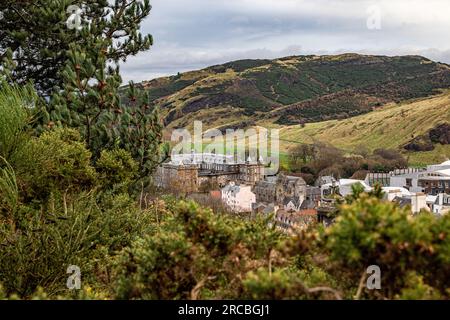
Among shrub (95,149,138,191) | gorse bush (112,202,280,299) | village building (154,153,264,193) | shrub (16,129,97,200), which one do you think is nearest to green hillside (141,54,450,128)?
village building (154,153,264,193)

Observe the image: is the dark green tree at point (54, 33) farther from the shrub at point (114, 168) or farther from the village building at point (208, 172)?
the village building at point (208, 172)

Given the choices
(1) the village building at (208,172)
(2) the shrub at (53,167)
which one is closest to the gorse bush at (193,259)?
(2) the shrub at (53,167)

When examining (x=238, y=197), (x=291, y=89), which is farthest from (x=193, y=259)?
(x=291, y=89)

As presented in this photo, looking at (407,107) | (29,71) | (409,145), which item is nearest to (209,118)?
(407,107)

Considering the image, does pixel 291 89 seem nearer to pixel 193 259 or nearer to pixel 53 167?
pixel 53 167

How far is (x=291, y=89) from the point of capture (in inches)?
6732

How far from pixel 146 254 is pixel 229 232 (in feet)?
1.32

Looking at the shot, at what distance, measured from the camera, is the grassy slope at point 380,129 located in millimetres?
95062

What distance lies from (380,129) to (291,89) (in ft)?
229

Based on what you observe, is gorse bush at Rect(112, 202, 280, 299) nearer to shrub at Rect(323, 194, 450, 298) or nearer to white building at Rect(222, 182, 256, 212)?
shrub at Rect(323, 194, 450, 298)

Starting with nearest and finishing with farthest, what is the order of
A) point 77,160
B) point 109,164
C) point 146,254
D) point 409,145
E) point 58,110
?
1. point 146,254
2. point 77,160
3. point 109,164
4. point 58,110
5. point 409,145

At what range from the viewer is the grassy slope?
312 ft

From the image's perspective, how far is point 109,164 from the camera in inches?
299
